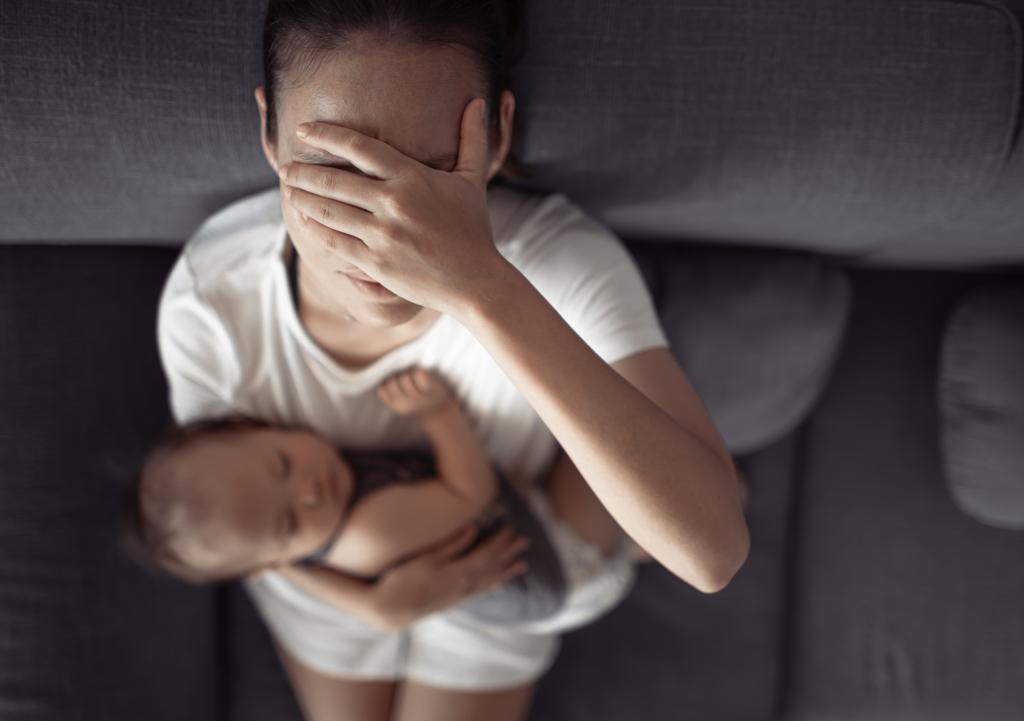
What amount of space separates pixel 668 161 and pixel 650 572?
89cm

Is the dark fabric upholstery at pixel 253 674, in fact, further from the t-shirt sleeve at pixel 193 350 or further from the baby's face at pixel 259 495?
the t-shirt sleeve at pixel 193 350

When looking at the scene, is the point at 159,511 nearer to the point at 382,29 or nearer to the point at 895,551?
the point at 382,29

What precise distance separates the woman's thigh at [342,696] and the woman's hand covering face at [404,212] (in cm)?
85

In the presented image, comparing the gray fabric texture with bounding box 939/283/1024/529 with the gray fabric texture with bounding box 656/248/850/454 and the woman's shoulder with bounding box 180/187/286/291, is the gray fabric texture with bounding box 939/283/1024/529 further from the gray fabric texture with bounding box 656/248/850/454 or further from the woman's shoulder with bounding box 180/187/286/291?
the woman's shoulder with bounding box 180/187/286/291

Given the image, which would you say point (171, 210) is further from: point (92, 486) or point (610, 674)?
point (610, 674)

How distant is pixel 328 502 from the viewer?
122 cm

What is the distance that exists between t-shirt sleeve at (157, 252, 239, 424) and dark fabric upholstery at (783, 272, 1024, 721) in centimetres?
Result: 118

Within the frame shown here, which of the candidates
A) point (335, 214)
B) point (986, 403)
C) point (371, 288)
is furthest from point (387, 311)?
point (986, 403)

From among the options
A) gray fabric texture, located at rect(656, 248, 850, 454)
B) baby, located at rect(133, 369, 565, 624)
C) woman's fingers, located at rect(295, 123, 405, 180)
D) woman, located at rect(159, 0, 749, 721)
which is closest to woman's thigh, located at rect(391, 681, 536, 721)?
woman, located at rect(159, 0, 749, 721)

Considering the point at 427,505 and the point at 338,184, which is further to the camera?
the point at 427,505

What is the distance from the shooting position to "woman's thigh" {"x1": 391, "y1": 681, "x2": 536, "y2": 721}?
51.8 inches

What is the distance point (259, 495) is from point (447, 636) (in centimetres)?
42

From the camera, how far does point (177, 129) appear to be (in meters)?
0.97

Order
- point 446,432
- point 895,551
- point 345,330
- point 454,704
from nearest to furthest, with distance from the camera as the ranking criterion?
point 345,330
point 446,432
point 454,704
point 895,551
